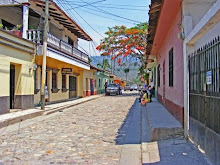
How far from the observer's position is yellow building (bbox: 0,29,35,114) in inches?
393

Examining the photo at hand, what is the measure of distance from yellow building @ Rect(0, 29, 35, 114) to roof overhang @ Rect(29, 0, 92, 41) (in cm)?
335

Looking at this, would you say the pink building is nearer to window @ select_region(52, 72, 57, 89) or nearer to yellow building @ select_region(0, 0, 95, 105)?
yellow building @ select_region(0, 0, 95, 105)

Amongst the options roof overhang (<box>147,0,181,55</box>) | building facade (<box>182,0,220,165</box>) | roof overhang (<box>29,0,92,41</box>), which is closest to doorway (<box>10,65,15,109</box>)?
roof overhang (<box>29,0,92,41</box>)

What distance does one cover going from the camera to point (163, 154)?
4.63m

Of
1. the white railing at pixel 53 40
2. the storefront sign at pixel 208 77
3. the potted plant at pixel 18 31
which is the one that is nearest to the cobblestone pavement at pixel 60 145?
the storefront sign at pixel 208 77

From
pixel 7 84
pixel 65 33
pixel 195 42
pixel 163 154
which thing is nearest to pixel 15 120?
pixel 7 84

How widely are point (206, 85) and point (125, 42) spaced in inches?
944

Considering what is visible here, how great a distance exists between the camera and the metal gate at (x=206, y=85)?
3.69 metres

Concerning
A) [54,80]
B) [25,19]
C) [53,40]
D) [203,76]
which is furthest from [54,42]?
[203,76]

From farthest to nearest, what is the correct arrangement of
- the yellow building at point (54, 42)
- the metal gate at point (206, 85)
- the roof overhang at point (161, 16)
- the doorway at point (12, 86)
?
the yellow building at point (54, 42)
the doorway at point (12, 86)
the roof overhang at point (161, 16)
the metal gate at point (206, 85)

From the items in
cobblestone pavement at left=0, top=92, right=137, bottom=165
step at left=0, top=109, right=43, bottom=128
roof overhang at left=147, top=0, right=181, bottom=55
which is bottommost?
cobblestone pavement at left=0, top=92, right=137, bottom=165

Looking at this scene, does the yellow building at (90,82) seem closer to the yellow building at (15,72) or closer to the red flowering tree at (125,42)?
the red flowering tree at (125,42)

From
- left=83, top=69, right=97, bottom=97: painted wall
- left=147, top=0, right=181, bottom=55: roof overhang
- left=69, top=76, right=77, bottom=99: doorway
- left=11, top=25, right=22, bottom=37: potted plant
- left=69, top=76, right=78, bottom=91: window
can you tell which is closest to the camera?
left=147, top=0, right=181, bottom=55: roof overhang

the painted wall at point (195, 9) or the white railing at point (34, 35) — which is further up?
the white railing at point (34, 35)
